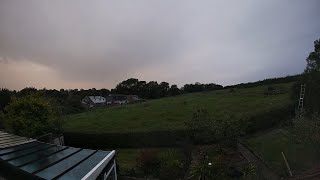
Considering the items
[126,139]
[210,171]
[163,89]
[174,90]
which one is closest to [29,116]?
[126,139]

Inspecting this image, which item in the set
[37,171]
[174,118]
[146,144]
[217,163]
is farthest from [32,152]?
[174,118]

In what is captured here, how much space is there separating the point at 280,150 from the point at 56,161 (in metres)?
23.9

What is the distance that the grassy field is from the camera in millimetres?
50750

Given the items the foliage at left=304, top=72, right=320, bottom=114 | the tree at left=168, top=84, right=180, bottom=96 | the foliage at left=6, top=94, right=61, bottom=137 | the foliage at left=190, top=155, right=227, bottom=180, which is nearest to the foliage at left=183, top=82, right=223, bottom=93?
the tree at left=168, top=84, right=180, bottom=96

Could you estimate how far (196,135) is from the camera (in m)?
41.1

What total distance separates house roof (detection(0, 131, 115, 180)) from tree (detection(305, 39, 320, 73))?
37706mm

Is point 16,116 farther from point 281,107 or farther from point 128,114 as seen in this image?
point 281,107

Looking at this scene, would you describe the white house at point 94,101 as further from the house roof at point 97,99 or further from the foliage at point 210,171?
the foliage at point 210,171

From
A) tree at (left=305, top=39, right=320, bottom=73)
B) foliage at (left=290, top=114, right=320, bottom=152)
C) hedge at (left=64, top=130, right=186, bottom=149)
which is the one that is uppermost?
tree at (left=305, top=39, right=320, bottom=73)

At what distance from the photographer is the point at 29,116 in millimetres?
37312

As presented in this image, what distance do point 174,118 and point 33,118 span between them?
22.3m

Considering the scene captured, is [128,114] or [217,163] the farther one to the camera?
[128,114]

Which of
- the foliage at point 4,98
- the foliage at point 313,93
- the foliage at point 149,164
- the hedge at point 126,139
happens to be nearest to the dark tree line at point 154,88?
the foliage at point 4,98

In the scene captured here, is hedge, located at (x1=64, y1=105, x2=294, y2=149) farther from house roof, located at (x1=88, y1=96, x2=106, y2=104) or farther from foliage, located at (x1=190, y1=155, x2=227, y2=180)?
house roof, located at (x1=88, y1=96, x2=106, y2=104)
